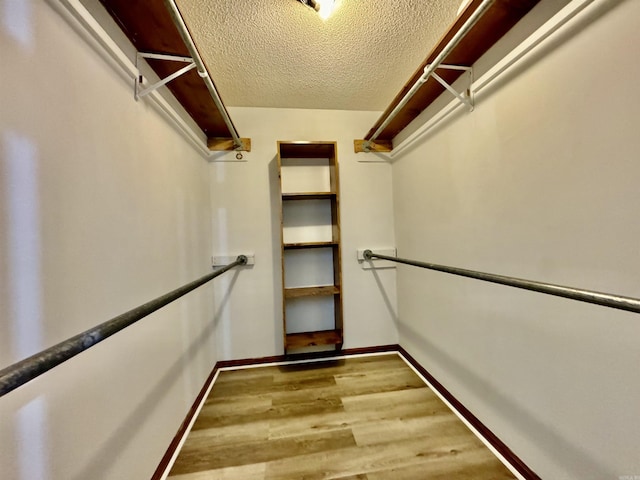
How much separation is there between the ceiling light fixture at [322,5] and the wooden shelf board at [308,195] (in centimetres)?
114

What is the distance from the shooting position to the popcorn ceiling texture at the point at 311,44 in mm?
1298

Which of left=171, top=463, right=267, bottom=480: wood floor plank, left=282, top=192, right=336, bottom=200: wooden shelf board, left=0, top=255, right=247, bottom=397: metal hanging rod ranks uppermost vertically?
left=282, top=192, right=336, bottom=200: wooden shelf board

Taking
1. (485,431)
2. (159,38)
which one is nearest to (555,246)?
(485,431)

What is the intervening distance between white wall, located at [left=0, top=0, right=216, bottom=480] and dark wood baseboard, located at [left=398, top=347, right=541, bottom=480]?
5.50ft

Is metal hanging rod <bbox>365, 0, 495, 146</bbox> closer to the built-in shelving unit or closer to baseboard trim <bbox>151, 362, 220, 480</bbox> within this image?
the built-in shelving unit

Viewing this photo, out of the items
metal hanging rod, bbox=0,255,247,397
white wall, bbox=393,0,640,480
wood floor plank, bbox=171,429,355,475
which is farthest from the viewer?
wood floor plank, bbox=171,429,355,475

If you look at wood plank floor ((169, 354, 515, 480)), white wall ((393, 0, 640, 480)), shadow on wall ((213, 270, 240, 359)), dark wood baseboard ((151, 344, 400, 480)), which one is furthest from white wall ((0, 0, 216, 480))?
white wall ((393, 0, 640, 480))

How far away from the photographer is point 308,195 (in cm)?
215

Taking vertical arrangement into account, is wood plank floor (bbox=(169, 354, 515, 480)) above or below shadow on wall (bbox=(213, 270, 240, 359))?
below

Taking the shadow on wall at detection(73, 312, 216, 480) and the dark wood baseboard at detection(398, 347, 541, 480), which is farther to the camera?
the dark wood baseboard at detection(398, 347, 541, 480)

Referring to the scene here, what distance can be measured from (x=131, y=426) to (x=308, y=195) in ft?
5.74

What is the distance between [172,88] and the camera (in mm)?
1469

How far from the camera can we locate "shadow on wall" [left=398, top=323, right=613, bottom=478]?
89 cm

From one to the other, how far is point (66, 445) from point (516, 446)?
1760 mm
